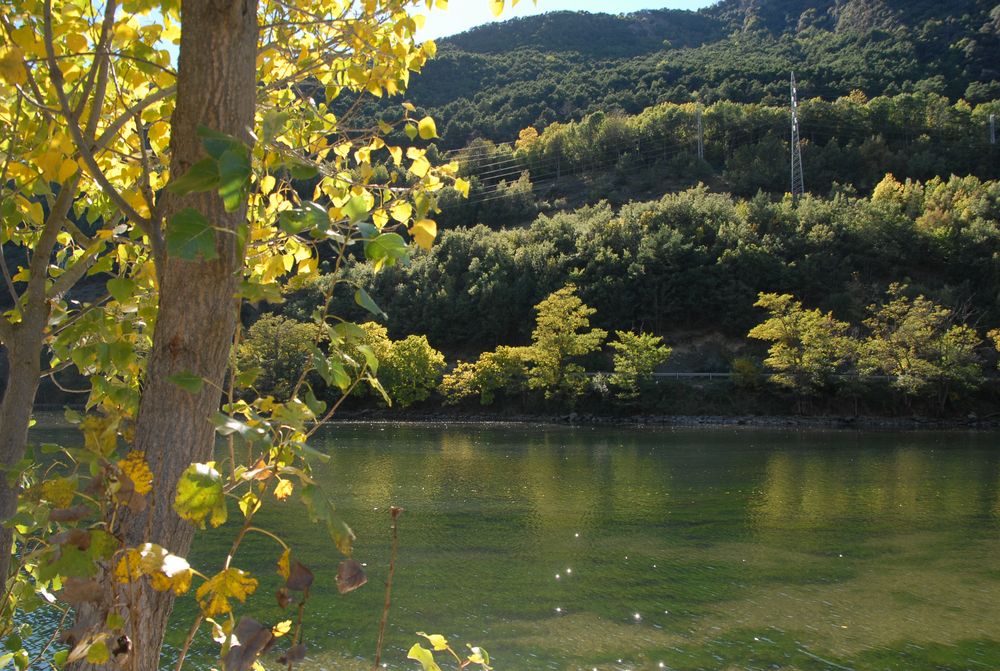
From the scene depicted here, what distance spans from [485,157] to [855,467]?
4478 cm

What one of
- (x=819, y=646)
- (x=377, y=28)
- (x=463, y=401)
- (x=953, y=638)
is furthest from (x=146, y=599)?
(x=463, y=401)

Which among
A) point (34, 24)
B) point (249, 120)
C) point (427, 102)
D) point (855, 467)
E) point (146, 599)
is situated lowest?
point (855, 467)

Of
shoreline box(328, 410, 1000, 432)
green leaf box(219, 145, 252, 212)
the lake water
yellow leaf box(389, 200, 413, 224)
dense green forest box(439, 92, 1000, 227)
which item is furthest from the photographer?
dense green forest box(439, 92, 1000, 227)

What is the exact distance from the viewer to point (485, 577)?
8.36 m

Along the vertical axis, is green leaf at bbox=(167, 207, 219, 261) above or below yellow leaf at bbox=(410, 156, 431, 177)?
below

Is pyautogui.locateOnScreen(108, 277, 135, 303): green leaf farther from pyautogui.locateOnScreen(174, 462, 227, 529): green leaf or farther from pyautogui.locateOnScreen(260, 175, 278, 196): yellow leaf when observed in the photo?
pyautogui.locateOnScreen(174, 462, 227, 529): green leaf

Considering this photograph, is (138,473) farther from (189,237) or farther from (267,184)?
(267,184)

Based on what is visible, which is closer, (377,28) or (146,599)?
(146,599)

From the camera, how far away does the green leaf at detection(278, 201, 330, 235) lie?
0.90 meters

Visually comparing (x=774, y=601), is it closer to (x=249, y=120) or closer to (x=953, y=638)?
(x=953, y=638)

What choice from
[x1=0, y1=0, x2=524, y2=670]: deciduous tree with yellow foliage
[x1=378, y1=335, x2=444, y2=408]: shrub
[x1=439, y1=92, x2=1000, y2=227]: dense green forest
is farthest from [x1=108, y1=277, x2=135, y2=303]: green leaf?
[x1=439, y1=92, x2=1000, y2=227]: dense green forest

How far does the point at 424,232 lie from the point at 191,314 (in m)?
0.34

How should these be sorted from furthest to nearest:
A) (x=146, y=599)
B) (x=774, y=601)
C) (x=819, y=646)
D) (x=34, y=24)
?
1. (x=774, y=601)
2. (x=819, y=646)
3. (x=34, y=24)
4. (x=146, y=599)

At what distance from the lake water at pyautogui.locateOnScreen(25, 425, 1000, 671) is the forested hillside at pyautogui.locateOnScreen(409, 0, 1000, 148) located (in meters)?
50.1
